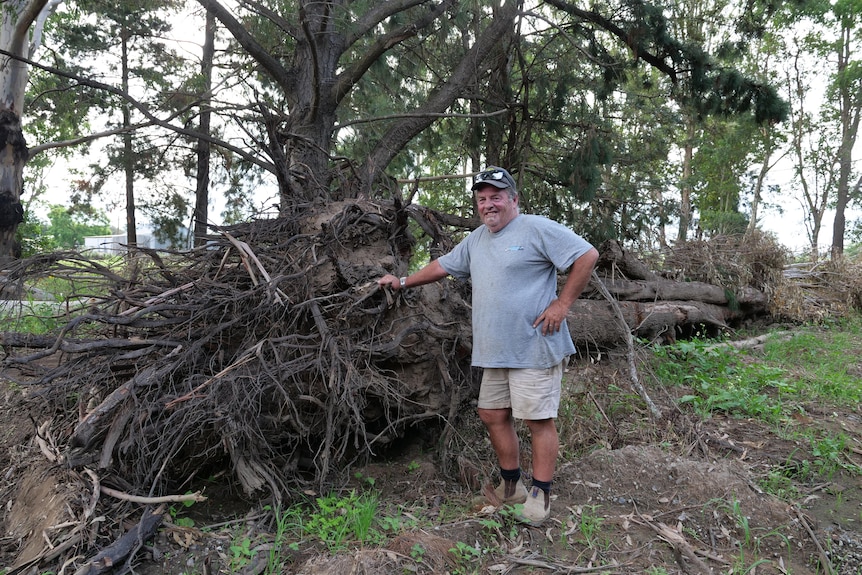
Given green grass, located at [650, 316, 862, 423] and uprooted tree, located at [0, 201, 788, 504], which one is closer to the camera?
uprooted tree, located at [0, 201, 788, 504]

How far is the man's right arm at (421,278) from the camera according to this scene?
358 cm

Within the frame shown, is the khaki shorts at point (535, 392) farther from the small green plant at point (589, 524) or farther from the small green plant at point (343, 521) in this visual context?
the small green plant at point (343, 521)

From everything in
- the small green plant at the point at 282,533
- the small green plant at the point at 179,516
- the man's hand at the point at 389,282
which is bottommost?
the small green plant at the point at 282,533

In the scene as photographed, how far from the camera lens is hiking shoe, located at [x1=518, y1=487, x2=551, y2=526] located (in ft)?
10.1

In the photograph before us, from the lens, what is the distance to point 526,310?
10.0 feet

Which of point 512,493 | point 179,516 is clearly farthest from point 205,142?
point 512,493

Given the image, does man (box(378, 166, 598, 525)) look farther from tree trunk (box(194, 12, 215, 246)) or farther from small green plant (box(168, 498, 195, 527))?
tree trunk (box(194, 12, 215, 246))

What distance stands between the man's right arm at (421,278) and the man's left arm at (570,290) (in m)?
0.84

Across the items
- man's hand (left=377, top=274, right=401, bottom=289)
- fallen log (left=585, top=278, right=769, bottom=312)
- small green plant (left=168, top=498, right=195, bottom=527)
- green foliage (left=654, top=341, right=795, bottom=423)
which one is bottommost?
small green plant (left=168, top=498, right=195, bottom=527)

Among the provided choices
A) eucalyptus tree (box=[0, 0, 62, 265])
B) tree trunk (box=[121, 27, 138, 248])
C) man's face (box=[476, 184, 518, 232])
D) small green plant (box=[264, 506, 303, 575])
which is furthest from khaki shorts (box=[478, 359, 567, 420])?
eucalyptus tree (box=[0, 0, 62, 265])

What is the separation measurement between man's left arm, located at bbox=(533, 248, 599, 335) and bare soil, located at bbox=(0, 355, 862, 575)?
1159mm

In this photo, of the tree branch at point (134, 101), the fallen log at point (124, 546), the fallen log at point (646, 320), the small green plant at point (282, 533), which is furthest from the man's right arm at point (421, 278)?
the tree branch at point (134, 101)

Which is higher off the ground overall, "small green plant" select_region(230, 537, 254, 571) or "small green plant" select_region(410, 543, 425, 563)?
"small green plant" select_region(410, 543, 425, 563)

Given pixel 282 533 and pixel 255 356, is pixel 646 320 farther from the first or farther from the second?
pixel 282 533
